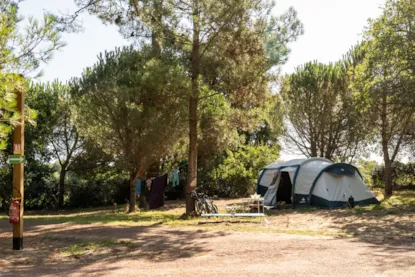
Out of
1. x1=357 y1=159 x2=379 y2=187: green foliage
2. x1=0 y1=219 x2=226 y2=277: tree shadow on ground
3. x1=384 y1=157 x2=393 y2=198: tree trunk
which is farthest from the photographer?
x1=357 y1=159 x2=379 y2=187: green foliage

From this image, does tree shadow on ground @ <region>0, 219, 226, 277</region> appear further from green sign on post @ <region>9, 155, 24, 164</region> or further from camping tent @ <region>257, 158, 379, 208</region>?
camping tent @ <region>257, 158, 379, 208</region>

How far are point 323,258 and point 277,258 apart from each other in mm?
731

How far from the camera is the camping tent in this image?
1653 cm

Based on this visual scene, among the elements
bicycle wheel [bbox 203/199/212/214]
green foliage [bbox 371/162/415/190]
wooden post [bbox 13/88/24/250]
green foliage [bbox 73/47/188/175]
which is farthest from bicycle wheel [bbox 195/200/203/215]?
green foliage [bbox 371/162/415/190]

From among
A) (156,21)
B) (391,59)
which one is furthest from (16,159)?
(391,59)

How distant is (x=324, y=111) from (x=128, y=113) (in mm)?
12802

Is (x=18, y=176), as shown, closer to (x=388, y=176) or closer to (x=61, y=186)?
(x=61, y=186)

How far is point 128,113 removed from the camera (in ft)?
56.1

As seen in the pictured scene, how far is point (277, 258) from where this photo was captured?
291 inches

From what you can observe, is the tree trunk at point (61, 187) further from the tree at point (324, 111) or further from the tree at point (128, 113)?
the tree at point (324, 111)

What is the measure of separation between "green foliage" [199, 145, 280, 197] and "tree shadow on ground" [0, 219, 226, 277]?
12974mm

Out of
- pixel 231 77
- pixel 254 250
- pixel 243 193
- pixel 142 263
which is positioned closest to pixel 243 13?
pixel 231 77

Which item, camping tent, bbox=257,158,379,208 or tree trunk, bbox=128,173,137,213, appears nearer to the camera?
camping tent, bbox=257,158,379,208

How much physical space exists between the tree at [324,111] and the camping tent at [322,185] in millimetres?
8024
